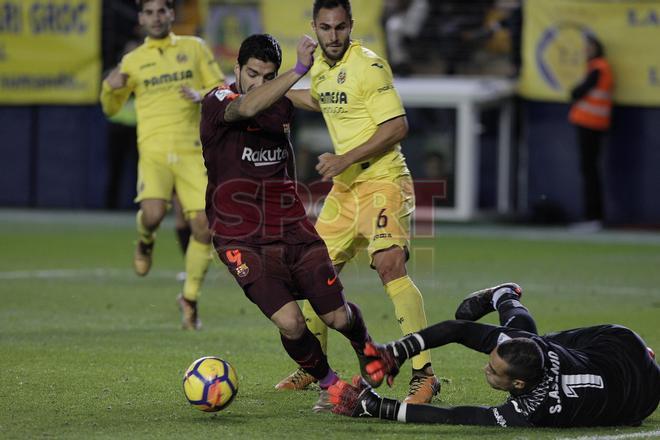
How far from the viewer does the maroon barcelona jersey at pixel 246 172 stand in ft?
23.1


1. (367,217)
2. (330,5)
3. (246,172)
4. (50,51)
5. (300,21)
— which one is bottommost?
(367,217)

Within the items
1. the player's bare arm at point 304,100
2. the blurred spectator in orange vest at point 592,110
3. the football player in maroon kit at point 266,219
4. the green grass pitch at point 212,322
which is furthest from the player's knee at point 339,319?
the blurred spectator in orange vest at point 592,110

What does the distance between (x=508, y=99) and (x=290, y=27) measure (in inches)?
146

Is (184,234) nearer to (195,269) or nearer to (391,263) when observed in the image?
(195,269)

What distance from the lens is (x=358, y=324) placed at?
709 cm

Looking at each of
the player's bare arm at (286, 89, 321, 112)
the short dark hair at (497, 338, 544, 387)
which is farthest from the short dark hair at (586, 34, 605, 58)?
the short dark hair at (497, 338, 544, 387)

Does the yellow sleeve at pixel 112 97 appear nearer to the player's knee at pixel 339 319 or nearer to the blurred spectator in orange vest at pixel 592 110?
the player's knee at pixel 339 319

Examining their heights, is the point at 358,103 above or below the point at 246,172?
above

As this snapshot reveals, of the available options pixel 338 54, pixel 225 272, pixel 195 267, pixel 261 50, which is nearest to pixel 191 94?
pixel 195 267

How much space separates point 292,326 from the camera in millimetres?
6781

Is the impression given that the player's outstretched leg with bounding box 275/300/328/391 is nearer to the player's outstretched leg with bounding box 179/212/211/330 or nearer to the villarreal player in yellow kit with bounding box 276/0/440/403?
the villarreal player in yellow kit with bounding box 276/0/440/403

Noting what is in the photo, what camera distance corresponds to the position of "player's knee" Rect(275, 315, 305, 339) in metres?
6.79

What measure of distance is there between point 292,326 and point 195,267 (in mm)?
3618

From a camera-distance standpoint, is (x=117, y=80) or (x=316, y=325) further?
(x=117, y=80)
